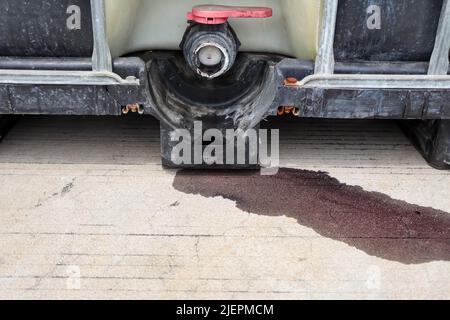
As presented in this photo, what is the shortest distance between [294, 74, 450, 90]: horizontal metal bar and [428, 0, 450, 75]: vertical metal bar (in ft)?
0.08

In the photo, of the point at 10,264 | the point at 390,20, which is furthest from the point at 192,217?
the point at 390,20

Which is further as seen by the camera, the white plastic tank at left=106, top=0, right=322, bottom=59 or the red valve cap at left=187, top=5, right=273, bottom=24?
the white plastic tank at left=106, top=0, right=322, bottom=59

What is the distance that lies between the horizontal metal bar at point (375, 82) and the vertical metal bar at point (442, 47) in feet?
0.08

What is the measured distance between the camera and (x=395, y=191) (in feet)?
6.57

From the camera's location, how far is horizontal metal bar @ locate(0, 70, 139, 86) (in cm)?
188

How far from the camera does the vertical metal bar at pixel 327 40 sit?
1.81 m

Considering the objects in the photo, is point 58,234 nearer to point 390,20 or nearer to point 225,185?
point 225,185

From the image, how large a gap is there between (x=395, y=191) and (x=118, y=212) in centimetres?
91

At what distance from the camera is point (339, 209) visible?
1.89 meters

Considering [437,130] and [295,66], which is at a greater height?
[295,66]

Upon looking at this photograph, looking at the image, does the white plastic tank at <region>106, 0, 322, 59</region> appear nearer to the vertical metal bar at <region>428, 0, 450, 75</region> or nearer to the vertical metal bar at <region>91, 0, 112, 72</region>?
the vertical metal bar at <region>91, 0, 112, 72</region>

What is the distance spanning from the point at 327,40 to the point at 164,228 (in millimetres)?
764

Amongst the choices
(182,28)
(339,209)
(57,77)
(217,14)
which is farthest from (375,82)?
(57,77)

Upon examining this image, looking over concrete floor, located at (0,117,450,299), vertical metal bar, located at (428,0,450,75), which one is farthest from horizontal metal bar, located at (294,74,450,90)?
concrete floor, located at (0,117,450,299)
